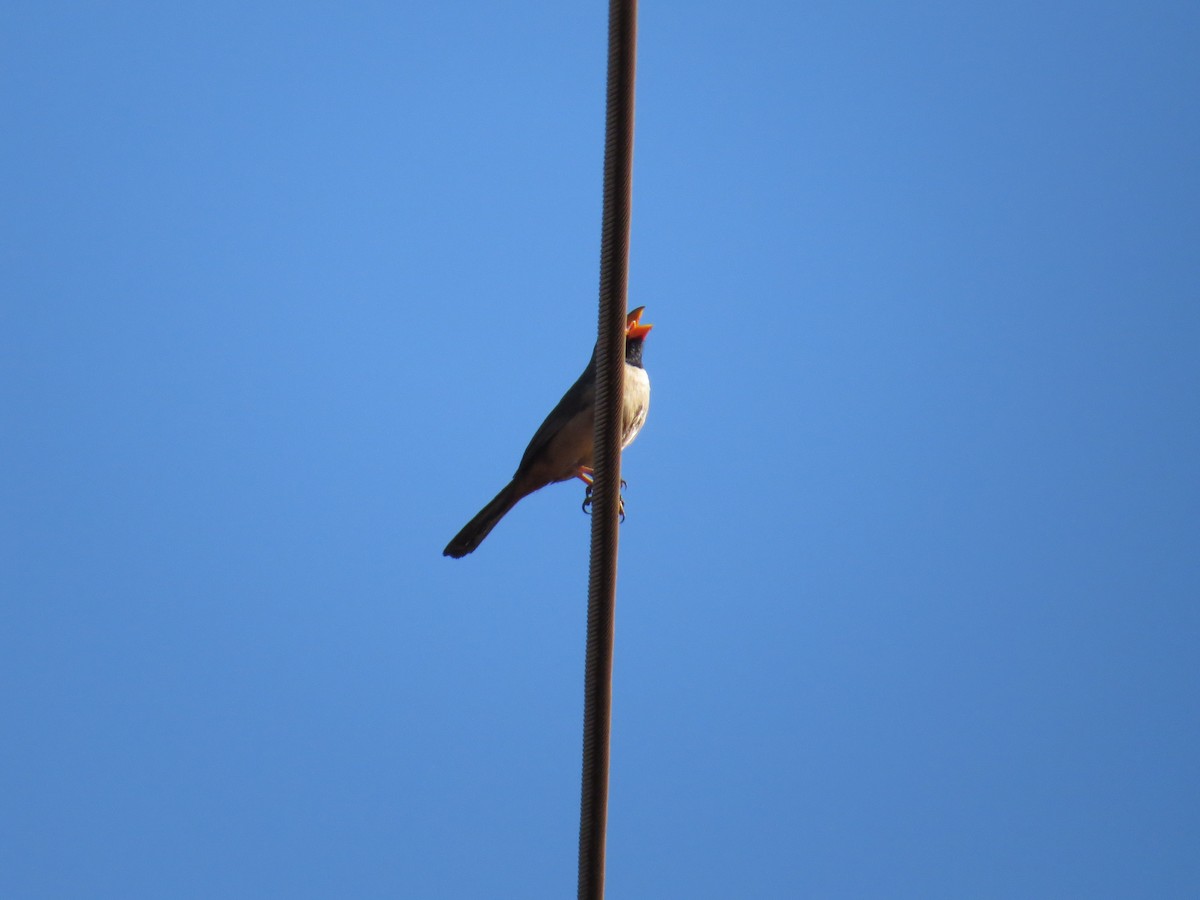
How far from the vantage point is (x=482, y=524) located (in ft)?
23.0

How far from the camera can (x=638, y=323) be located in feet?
27.5

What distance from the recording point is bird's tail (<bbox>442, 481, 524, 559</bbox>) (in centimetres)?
688

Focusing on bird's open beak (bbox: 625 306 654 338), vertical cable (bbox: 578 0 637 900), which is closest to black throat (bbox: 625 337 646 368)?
bird's open beak (bbox: 625 306 654 338)

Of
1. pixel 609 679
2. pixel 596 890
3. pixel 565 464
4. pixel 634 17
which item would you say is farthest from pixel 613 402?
pixel 565 464

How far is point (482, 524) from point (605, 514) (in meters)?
3.88

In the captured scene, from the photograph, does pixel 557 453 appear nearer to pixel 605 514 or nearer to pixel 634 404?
pixel 634 404

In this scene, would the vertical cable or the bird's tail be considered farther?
the bird's tail

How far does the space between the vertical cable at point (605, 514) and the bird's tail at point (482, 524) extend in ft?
12.3

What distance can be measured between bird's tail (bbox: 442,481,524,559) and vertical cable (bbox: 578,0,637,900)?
3735mm

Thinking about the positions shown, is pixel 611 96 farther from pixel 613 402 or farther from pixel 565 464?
pixel 565 464

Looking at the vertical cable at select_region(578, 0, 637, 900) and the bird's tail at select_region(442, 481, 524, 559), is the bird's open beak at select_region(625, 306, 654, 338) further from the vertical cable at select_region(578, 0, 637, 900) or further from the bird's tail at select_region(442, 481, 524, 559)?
the vertical cable at select_region(578, 0, 637, 900)

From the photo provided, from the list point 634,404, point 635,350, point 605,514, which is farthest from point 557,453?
point 605,514

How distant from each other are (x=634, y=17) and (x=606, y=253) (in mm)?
557

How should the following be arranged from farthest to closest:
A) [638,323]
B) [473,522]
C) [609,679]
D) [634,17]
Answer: [638,323] → [473,522] → [609,679] → [634,17]
